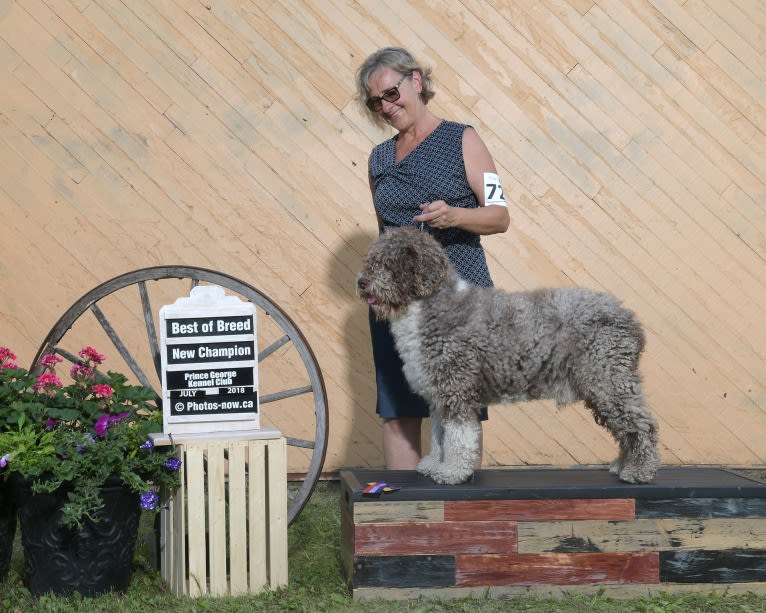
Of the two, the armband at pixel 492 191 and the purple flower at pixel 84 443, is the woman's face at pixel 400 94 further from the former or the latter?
the purple flower at pixel 84 443

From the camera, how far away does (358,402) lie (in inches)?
191

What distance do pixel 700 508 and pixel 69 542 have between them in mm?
2029

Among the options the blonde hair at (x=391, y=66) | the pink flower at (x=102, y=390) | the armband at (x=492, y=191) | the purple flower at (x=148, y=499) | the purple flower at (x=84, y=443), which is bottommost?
the purple flower at (x=148, y=499)

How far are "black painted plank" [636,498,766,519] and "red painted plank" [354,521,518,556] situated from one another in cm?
44

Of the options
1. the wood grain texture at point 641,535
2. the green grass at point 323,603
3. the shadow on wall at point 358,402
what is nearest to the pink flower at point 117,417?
the green grass at point 323,603

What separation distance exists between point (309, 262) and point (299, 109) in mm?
803

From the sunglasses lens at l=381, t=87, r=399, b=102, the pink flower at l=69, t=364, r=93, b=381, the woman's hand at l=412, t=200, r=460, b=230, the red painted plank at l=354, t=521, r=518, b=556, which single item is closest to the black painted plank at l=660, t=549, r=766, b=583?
the red painted plank at l=354, t=521, r=518, b=556

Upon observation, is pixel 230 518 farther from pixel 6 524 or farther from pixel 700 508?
pixel 700 508

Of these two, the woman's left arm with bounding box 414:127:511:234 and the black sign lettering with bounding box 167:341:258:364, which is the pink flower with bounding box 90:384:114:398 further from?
the woman's left arm with bounding box 414:127:511:234

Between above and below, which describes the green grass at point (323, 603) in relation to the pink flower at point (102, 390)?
below

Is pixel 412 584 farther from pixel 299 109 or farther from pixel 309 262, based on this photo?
pixel 299 109

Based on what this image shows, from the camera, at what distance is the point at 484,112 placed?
15.8 feet

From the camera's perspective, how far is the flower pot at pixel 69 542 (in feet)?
9.44

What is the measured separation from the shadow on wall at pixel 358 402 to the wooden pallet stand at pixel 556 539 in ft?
6.14
